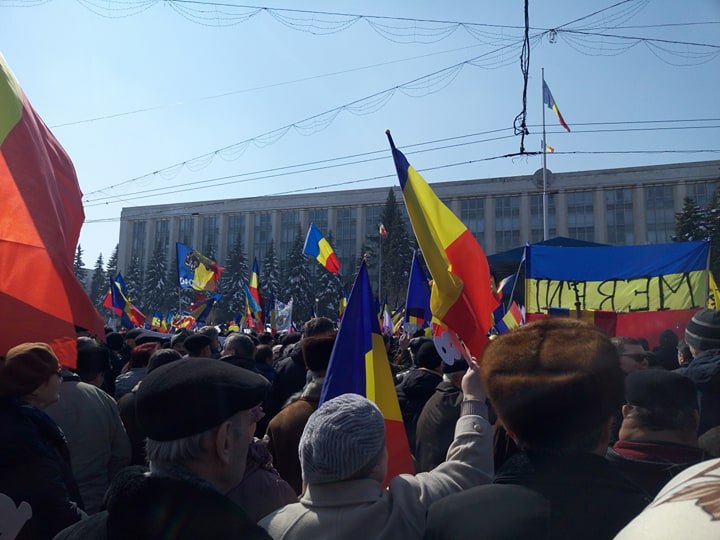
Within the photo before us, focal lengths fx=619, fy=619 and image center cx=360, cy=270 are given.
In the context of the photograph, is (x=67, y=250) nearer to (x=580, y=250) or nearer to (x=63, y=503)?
(x=63, y=503)

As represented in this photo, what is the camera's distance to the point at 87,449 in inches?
153

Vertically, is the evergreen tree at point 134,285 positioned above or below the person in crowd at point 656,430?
below

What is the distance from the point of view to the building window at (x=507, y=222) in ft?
214

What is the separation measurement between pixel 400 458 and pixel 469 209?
6531cm

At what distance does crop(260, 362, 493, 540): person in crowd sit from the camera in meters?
1.95

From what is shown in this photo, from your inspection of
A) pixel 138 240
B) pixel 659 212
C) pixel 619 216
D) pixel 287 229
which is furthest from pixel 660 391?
pixel 138 240

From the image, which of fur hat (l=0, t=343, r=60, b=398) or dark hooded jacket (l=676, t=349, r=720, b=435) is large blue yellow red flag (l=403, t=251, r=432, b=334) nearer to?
dark hooded jacket (l=676, t=349, r=720, b=435)

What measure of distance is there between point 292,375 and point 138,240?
277 ft

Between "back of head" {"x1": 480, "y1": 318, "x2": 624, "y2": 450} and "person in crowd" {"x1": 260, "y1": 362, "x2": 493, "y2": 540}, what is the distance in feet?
1.46

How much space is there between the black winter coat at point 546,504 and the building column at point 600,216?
64.1 meters

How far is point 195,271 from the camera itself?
1969 centimetres

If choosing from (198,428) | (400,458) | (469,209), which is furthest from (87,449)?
(469,209)

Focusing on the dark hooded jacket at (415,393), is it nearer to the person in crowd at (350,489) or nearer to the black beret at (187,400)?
the person in crowd at (350,489)

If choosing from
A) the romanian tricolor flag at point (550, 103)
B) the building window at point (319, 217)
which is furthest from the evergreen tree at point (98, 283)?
the romanian tricolor flag at point (550, 103)
